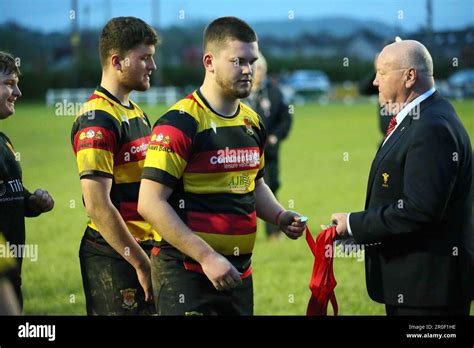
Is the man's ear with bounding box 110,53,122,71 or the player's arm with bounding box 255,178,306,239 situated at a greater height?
the man's ear with bounding box 110,53,122,71

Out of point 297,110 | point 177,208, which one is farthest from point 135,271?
point 297,110

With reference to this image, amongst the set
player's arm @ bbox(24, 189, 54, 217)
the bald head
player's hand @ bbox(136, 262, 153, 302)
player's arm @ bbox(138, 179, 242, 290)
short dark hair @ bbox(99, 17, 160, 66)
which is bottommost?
player's hand @ bbox(136, 262, 153, 302)

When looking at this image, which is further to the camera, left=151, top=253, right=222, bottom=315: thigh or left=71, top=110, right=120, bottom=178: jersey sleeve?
left=71, top=110, right=120, bottom=178: jersey sleeve

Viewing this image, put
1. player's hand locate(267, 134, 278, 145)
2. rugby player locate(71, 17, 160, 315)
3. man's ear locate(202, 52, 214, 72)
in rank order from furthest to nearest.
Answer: player's hand locate(267, 134, 278, 145) → rugby player locate(71, 17, 160, 315) → man's ear locate(202, 52, 214, 72)

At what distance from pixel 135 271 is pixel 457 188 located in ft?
6.49

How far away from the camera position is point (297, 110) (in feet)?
155

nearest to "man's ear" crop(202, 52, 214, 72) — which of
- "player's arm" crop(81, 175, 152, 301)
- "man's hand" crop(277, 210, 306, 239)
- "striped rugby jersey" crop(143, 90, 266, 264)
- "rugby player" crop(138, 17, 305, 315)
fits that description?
"rugby player" crop(138, 17, 305, 315)

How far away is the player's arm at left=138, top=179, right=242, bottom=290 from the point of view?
14.3 ft

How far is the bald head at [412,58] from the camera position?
15.4ft

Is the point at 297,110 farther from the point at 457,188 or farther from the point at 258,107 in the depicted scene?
the point at 457,188

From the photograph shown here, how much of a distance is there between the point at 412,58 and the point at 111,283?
222 centimetres

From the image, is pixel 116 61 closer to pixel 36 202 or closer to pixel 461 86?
pixel 36 202

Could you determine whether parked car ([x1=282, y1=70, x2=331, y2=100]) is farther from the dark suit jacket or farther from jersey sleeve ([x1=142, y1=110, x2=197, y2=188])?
jersey sleeve ([x1=142, y1=110, x2=197, y2=188])

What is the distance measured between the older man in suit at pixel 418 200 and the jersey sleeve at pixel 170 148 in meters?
1.03
